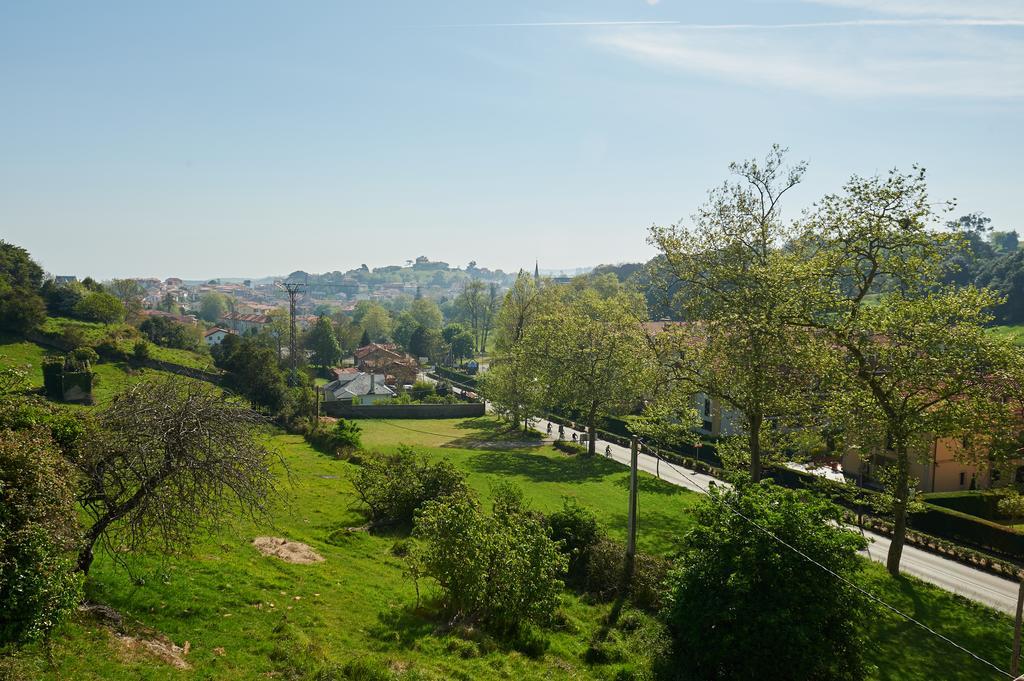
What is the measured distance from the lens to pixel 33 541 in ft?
30.8

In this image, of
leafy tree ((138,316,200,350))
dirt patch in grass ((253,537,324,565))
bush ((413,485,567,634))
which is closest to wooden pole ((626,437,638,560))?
bush ((413,485,567,634))

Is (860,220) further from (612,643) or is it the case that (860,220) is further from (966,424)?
(612,643)

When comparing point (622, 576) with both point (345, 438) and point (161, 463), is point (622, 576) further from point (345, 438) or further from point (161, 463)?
point (345, 438)

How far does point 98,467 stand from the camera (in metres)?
12.5

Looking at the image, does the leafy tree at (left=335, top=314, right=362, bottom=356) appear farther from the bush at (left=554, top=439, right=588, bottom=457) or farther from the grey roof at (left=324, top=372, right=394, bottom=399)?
the bush at (left=554, top=439, right=588, bottom=457)

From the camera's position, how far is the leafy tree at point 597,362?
4484 cm

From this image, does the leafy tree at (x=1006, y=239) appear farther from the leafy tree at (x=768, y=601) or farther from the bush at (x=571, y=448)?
the leafy tree at (x=768, y=601)

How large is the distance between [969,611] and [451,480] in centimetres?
1862

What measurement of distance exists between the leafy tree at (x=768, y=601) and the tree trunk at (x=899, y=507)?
312 inches

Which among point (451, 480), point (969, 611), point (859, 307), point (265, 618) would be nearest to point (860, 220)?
point (859, 307)

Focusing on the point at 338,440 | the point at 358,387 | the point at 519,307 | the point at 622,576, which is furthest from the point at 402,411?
the point at 622,576

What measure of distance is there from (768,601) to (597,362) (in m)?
31.6

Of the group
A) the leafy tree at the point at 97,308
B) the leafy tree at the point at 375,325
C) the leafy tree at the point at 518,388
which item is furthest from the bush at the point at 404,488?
the leafy tree at the point at 375,325

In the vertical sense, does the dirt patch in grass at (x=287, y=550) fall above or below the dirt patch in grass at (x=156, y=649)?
below
